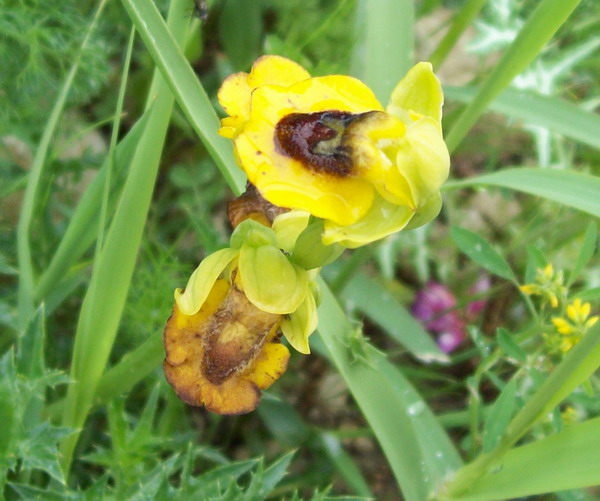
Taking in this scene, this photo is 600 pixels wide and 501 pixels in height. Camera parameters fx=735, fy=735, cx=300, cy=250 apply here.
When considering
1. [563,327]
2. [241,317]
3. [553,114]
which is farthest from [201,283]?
[553,114]

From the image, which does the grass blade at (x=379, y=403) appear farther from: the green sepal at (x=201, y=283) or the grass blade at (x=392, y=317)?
the grass blade at (x=392, y=317)

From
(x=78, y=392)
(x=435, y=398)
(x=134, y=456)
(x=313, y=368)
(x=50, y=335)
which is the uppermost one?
(x=78, y=392)

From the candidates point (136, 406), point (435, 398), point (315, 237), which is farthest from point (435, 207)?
point (435, 398)

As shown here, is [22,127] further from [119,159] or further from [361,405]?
[361,405]

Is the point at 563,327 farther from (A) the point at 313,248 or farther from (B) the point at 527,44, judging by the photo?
(A) the point at 313,248

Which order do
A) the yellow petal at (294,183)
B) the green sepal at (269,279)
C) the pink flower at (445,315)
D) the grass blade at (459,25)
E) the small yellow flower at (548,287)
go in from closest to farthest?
the yellow petal at (294,183) → the green sepal at (269,279) → the small yellow flower at (548,287) → the grass blade at (459,25) → the pink flower at (445,315)

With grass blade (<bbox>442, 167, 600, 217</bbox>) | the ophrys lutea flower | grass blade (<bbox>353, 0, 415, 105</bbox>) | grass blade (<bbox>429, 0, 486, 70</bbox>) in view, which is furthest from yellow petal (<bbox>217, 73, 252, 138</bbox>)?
grass blade (<bbox>429, 0, 486, 70</bbox>)

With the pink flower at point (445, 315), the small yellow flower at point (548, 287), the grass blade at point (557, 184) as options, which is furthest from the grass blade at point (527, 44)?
the pink flower at point (445, 315)
